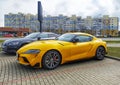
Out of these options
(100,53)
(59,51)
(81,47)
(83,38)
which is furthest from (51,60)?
(100,53)

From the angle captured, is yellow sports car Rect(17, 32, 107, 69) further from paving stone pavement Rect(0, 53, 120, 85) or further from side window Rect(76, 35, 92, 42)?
paving stone pavement Rect(0, 53, 120, 85)

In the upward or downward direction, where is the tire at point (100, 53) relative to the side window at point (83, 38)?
downward

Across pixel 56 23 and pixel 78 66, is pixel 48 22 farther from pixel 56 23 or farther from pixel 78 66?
pixel 78 66

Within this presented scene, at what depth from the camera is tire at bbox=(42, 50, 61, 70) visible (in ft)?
24.5

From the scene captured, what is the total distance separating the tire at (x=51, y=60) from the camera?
24.5 feet

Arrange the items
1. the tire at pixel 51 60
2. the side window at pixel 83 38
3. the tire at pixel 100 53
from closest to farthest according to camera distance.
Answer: the tire at pixel 51 60 < the side window at pixel 83 38 < the tire at pixel 100 53

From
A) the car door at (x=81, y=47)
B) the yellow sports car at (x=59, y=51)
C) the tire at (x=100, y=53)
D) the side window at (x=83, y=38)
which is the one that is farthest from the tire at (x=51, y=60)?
the tire at (x=100, y=53)

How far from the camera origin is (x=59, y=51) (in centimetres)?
789

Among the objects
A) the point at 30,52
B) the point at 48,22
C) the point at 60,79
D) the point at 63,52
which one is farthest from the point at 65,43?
the point at 48,22

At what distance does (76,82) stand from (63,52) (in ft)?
7.36

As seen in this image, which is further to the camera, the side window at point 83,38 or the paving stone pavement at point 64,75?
the side window at point 83,38

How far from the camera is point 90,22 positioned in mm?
109562

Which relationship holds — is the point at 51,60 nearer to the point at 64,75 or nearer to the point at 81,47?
the point at 64,75

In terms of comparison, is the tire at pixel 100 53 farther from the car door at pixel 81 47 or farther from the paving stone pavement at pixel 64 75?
the paving stone pavement at pixel 64 75
